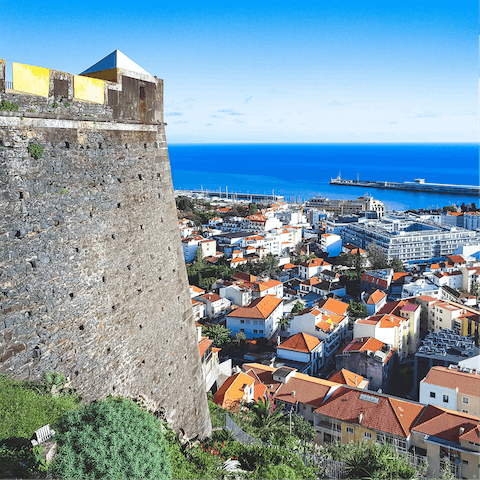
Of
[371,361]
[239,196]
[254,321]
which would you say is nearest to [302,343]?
[371,361]

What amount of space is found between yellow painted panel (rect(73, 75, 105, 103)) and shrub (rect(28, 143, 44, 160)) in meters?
0.89

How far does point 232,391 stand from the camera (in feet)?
54.3

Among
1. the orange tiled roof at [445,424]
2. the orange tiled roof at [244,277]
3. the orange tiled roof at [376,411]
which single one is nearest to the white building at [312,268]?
the orange tiled roof at [244,277]

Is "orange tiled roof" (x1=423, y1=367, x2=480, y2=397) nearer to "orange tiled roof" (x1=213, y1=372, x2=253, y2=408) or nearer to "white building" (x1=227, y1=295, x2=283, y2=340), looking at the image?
"orange tiled roof" (x1=213, y1=372, x2=253, y2=408)

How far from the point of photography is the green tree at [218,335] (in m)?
27.8

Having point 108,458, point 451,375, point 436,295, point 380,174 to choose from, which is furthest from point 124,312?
point 380,174

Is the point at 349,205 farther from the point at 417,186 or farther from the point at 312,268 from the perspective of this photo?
the point at 312,268

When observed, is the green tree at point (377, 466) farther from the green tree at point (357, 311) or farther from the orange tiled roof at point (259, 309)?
the green tree at point (357, 311)

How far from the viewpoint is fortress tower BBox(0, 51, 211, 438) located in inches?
188

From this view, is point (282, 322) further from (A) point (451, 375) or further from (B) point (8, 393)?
(B) point (8, 393)

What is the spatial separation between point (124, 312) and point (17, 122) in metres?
2.66

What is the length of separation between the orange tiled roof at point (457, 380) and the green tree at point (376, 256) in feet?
92.2

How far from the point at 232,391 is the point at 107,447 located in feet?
42.9

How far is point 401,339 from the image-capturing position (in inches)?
1080
